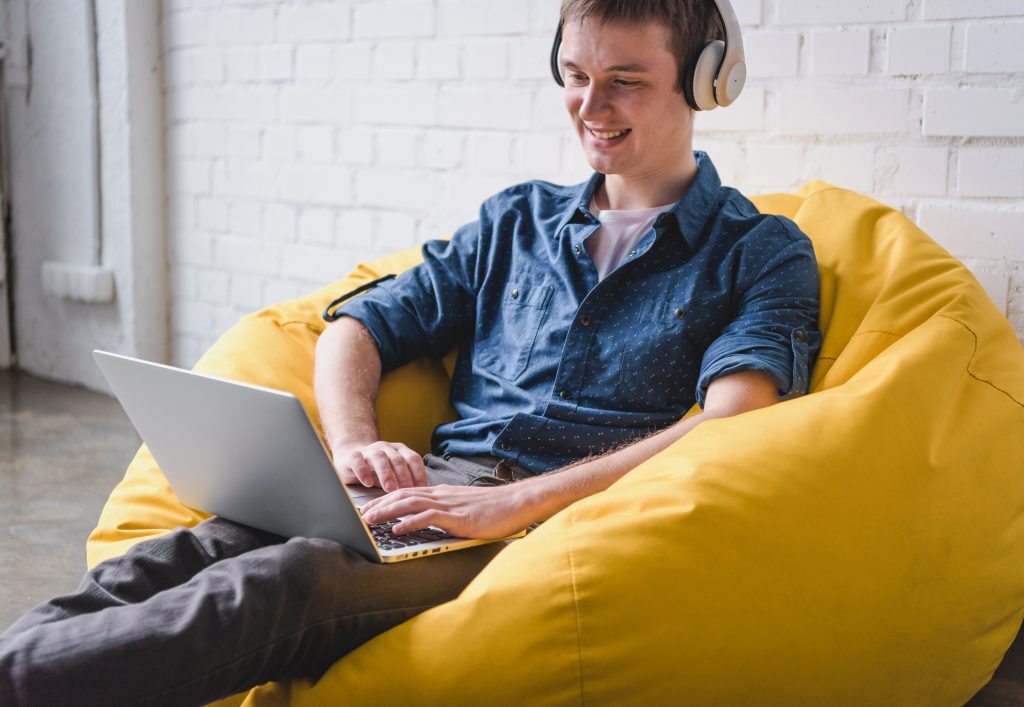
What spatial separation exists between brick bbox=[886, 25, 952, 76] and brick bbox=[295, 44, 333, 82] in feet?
4.82

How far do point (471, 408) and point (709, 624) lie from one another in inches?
25.0

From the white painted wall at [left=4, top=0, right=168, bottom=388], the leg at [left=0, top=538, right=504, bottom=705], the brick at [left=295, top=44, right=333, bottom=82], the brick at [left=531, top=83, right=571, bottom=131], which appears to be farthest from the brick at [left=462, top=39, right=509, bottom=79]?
the leg at [left=0, top=538, right=504, bottom=705]

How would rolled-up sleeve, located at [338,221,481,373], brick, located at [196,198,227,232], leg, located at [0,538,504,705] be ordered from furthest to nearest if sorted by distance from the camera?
brick, located at [196,198,227,232] → rolled-up sleeve, located at [338,221,481,373] → leg, located at [0,538,504,705]

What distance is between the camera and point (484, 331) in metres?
1.78

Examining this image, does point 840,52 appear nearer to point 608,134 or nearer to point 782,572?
point 608,134

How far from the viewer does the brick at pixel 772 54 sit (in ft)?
6.73

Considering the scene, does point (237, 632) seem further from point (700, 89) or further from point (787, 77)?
point (787, 77)

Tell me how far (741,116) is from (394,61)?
959 millimetres

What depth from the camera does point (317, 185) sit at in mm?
2969

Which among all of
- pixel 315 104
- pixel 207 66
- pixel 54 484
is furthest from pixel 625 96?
pixel 207 66

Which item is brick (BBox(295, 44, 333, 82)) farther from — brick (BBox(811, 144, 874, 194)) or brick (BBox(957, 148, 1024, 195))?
brick (BBox(957, 148, 1024, 195))

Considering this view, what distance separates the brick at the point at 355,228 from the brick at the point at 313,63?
0.35 meters

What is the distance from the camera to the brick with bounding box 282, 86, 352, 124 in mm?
2869

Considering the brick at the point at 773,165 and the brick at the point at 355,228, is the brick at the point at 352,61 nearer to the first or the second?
the brick at the point at 355,228
